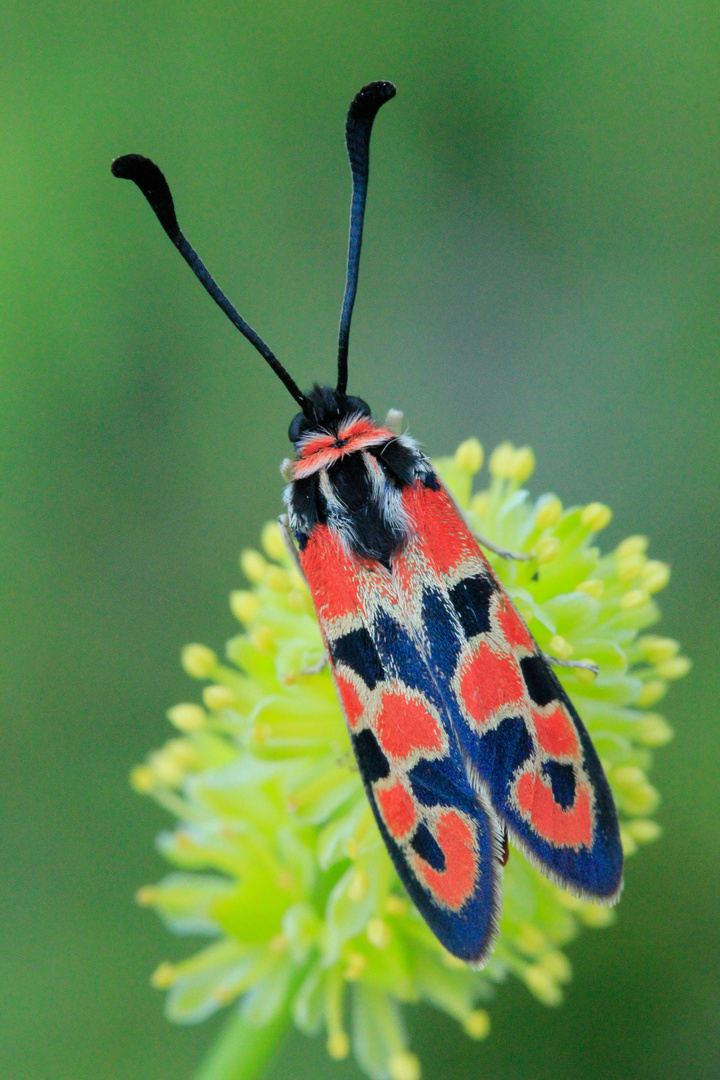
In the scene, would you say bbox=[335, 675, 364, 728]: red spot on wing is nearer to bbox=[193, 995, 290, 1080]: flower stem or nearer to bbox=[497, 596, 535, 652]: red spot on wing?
bbox=[497, 596, 535, 652]: red spot on wing

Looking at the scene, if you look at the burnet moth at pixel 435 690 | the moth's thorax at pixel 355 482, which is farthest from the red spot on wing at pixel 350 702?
the moth's thorax at pixel 355 482

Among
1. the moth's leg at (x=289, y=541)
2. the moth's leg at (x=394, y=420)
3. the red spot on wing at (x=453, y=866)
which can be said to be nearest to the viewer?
the red spot on wing at (x=453, y=866)

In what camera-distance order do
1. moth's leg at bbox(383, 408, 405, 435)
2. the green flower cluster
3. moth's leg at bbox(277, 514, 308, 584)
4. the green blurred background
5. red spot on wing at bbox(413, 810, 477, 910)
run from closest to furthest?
red spot on wing at bbox(413, 810, 477, 910)
the green flower cluster
moth's leg at bbox(277, 514, 308, 584)
moth's leg at bbox(383, 408, 405, 435)
the green blurred background

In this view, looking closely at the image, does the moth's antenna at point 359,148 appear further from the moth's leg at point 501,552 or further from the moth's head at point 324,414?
the moth's leg at point 501,552

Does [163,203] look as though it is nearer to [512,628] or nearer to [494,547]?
[494,547]

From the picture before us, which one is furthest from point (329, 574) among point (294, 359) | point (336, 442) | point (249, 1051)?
point (294, 359)

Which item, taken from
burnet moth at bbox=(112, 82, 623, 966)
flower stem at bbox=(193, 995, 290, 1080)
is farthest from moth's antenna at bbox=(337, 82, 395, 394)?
flower stem at bbox=(193, 995, 290, 1080)

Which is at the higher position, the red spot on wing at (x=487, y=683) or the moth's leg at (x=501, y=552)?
the moth's leg at (x=501, y=552)
